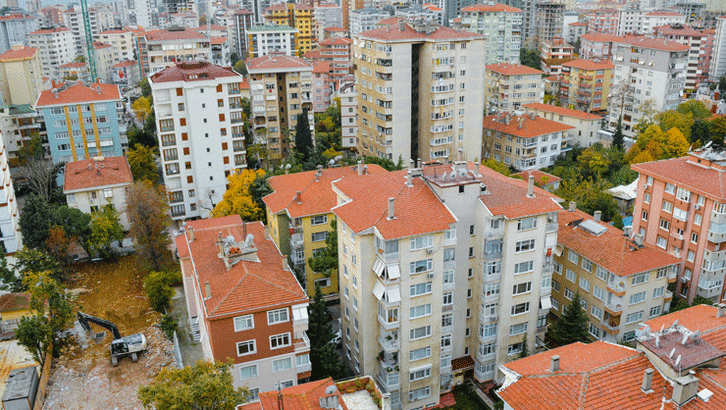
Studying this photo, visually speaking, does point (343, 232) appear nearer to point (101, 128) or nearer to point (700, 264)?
point (700, 264)

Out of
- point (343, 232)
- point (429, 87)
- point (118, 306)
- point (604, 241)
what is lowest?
point (118, 306)

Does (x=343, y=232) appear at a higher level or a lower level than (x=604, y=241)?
higher

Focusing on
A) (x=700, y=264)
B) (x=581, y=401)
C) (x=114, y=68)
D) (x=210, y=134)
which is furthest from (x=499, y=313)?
(x=114, y=68)

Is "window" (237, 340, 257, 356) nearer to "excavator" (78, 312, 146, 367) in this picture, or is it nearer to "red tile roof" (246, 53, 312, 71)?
"excavator" (78, 312, 146, 367)

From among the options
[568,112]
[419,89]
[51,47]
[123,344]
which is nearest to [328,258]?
[123,344]

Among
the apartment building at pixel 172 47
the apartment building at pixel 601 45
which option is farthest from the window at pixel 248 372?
the apartment building at pixel 601 45

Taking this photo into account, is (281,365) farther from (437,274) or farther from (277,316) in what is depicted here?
(437,274)
